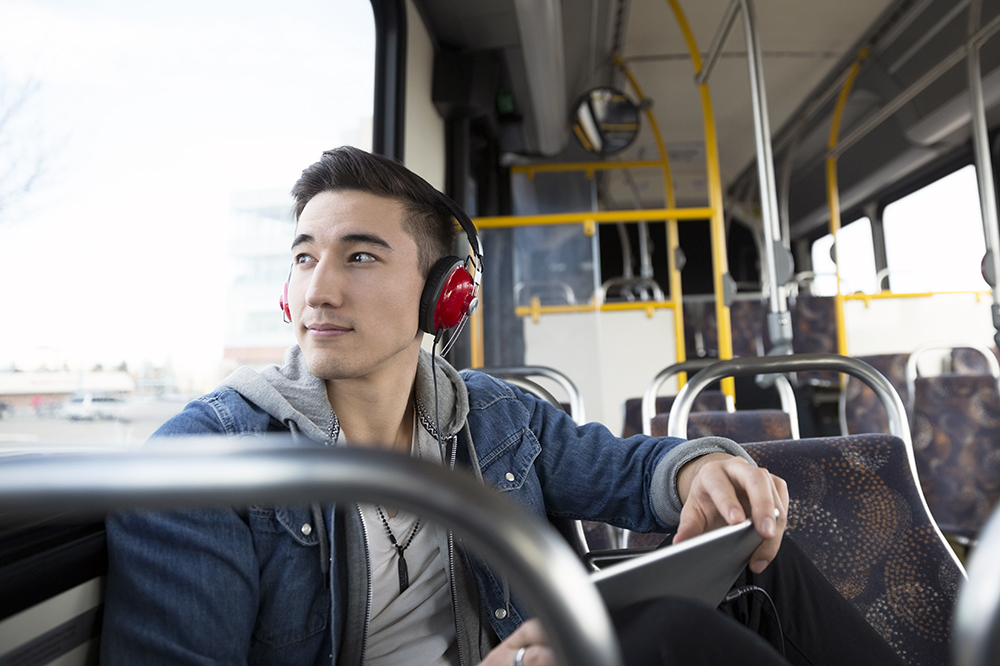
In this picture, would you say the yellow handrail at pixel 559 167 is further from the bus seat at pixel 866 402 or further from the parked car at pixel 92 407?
the parked car at pixel 92 407

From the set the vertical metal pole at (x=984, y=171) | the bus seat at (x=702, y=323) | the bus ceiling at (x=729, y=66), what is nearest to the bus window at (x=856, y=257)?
the bus ceiling at (x=729, y=66)

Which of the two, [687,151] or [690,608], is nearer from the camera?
[690,608]

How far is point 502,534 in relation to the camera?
27cm

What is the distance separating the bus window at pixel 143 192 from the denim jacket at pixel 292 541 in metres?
0.27

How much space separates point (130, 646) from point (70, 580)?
10 centimetres

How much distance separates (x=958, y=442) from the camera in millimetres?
3018

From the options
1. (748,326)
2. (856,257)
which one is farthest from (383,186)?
(856,257)

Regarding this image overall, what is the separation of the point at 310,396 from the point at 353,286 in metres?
0.18

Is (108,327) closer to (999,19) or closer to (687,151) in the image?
(999,19)

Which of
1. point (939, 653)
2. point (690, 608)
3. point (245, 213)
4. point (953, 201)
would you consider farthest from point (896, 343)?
point (690, 608)

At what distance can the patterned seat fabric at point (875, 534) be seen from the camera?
0.99 metres

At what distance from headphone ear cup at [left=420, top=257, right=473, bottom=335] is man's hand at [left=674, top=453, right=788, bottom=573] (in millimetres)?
468

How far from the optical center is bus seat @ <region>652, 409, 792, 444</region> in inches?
72.7

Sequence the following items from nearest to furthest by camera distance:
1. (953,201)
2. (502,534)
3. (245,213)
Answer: (502,534) → (245,213) → (953,201)
